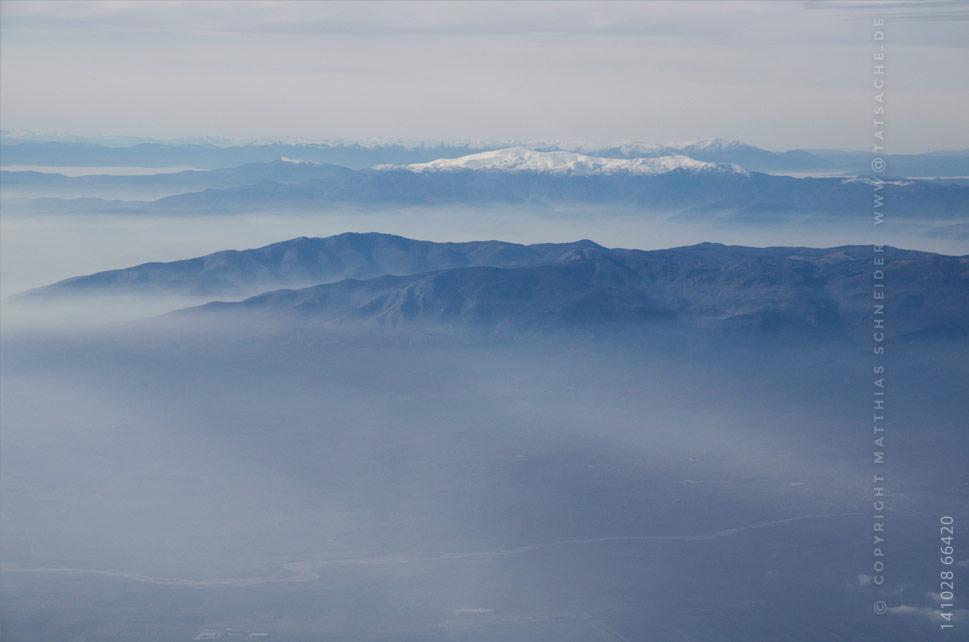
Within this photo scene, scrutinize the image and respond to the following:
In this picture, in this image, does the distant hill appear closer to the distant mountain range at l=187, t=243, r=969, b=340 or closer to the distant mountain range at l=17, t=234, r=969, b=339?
the distant mountain range at l=17, t=234, r=969, b=339

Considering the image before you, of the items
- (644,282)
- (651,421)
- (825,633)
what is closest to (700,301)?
(644,282)

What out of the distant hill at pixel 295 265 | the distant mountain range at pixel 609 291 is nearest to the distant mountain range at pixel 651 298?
the distant mountain range at pixel 609 291

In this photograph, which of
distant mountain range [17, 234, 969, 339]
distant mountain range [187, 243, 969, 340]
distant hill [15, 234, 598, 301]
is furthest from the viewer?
distant hill [15, 234, 598, 301]

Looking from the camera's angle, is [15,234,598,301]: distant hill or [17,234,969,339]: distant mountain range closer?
[17,234,969,339]: distant mountain range

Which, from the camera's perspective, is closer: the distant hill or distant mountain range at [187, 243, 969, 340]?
distant mountain range at [187, 243, 969, 340]

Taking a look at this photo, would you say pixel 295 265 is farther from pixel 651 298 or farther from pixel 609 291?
pixel 651 298

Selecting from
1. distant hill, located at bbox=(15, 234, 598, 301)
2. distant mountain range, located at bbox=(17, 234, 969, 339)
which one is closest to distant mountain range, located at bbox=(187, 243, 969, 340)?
distant mountain range, located at bbox=(17, 234, 969, 339)

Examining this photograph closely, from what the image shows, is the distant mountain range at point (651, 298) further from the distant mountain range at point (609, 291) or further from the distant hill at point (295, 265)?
the distant hill at point (295, 265)

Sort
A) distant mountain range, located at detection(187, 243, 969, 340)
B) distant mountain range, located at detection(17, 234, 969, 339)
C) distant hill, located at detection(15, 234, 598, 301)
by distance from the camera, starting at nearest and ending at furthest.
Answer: distant mountain range, located at detection(187, 243, 969, 340), distant mountain range, located at detection(17, 234, 969, 339), distant hill, located at detection(15, 234, 598, 301)

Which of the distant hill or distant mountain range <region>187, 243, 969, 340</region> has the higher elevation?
the distant hill
